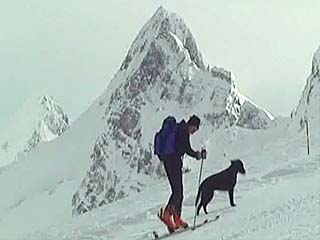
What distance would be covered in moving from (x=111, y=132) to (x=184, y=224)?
16222cm

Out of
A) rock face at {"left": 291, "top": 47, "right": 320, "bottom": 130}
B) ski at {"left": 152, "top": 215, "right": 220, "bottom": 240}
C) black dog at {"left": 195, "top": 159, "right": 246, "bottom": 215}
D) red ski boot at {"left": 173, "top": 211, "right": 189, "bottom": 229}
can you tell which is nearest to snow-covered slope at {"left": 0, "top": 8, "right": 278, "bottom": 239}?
rock face at {"left": 291, "top": 47, "right": 320, "bottom": 130}

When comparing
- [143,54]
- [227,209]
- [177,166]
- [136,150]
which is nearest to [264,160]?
[227,209]

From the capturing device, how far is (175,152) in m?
15.5

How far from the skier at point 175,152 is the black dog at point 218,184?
125 cm

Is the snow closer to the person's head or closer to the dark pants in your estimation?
the dark pants

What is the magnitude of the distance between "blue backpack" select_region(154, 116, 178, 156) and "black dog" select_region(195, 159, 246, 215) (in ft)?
6.84

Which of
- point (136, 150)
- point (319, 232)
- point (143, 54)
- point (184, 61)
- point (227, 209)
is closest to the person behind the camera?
point (319, 232)

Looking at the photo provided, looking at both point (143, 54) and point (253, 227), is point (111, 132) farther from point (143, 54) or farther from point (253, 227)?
point (253, 227)

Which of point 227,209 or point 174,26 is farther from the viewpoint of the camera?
point 174,26

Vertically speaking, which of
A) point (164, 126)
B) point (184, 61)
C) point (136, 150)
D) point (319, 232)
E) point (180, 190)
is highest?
point (184, 61)

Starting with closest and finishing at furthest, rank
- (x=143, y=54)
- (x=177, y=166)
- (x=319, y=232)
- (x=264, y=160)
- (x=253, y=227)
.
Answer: (x=319, y=232) → (x=253, y=227) → (x=177, y=166) → (x=264, y=160) → (x=143, y=54)

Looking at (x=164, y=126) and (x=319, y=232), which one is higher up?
(x=164, y=126)

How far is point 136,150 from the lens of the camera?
170125 millimetres

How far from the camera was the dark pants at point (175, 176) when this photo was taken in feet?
51.3
